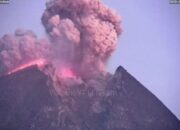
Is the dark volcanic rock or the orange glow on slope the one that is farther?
the orange glow on slope

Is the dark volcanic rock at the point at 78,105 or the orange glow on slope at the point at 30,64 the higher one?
the orange glow on slope at the point at 30,64

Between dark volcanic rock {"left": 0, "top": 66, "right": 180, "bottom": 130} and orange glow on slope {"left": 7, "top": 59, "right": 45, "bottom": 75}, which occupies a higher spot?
orange glow on slope {"left": 7, "top": 59, "right": 45, "bottom": 75}

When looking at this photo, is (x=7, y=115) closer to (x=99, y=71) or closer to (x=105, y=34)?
(x=99, y=71)

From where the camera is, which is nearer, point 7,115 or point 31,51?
point 7,115

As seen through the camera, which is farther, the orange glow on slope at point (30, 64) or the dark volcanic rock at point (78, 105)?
the orange glow on slope at point (30, 64)

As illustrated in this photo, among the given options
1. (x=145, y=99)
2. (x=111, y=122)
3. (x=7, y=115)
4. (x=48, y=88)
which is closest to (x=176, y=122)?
(x=145, y=99)
